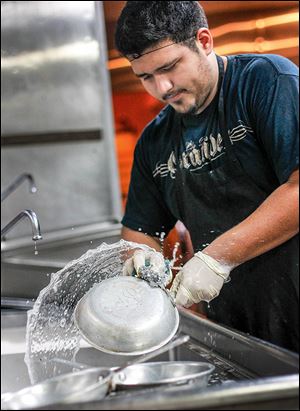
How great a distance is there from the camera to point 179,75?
4.26ft

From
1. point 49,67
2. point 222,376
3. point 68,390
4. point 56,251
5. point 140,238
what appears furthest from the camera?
point 49,67

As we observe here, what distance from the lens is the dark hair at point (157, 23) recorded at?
1.26 m

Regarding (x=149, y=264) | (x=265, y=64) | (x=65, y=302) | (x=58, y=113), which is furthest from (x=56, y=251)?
(x=58, y=113)

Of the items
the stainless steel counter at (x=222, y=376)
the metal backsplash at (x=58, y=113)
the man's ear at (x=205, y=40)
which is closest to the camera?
the stainless steel counter at (x=222, y=376)

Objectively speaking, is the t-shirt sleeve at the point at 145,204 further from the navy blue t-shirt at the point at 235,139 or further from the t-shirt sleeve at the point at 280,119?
the t-shirt sleeve at the point at 280,119

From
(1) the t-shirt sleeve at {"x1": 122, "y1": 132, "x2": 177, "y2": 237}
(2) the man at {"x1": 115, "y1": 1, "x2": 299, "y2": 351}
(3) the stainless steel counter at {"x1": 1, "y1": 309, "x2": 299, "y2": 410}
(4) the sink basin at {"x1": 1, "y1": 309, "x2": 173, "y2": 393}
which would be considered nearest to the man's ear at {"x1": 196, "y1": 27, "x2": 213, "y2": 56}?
(2) the man at {"x1": 115, "y1": 1, "x2": 299, "y2": 351}

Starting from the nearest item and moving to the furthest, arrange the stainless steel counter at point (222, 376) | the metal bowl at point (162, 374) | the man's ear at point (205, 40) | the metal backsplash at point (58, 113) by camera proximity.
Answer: the stainless steel counter at point (222, 376) < the metal bowl at point (162, 374) < the man's ear at point (205, 40) < the metal backsplash at point (58, 113)

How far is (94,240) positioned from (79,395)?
461mm

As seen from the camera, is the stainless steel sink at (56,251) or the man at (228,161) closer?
the man at (228,161)

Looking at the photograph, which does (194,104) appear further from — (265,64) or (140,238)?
(140,238)

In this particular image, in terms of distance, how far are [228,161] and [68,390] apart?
532mm

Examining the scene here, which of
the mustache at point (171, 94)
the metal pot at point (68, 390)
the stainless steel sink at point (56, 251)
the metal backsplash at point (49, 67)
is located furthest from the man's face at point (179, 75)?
the metal pot at point (68, 390)

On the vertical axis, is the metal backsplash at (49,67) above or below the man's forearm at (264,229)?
above

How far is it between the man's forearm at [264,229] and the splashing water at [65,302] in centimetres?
18
